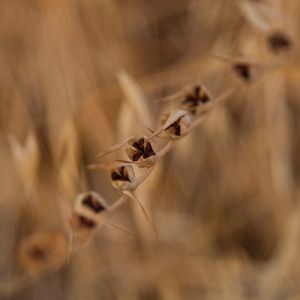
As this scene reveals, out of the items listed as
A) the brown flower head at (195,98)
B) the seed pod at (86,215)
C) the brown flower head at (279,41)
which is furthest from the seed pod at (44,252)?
the brown flower head at (279,41)

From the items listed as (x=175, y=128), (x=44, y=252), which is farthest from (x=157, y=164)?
(x=175, y=128)

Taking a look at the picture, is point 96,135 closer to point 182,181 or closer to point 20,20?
point 182,181

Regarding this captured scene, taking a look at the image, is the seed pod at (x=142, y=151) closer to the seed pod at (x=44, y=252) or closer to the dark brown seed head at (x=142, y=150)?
the dark brown seed head at (x=142, y=150)

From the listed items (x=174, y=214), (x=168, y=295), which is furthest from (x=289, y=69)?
(x=168, y=295)

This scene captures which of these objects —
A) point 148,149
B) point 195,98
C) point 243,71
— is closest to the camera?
point 148,149

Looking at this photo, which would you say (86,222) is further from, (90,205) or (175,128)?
(175,128)

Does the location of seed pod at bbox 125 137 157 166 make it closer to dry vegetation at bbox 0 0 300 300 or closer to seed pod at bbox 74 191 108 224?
seed pod at bbox 74 191 108 224

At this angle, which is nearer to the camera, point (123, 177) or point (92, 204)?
point (123, 177)
